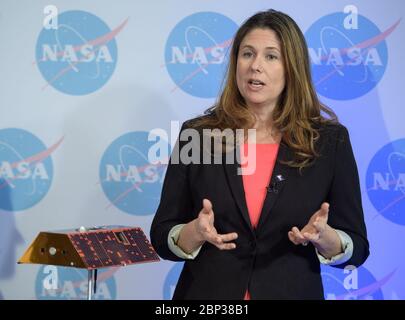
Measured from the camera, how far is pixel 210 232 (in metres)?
2.01

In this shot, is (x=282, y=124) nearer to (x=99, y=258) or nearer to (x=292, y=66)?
(x=292, y=66)

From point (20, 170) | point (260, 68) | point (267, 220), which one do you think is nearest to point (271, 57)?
point (260, 68)

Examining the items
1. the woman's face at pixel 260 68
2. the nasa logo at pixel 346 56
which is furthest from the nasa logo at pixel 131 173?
the woman's face at pixel 260 68

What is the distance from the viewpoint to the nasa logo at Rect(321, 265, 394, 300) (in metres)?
3.53

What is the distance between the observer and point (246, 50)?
2.42m

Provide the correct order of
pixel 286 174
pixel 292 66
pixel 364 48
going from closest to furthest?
pixel 286 174 → pixel 292 66 → pixel 364 48

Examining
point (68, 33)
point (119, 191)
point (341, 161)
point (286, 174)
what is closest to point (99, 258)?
point (286, 174)

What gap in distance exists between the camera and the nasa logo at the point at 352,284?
139 inches

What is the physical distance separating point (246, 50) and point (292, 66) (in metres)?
0.18

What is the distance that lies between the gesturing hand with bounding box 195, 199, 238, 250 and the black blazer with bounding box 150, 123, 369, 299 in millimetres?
141

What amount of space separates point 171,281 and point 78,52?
136 centimetres

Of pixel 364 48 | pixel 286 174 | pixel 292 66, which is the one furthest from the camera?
pixel 364 48

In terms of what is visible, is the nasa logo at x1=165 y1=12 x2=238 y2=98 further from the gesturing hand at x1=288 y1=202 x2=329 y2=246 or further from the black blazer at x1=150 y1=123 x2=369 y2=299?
the gesturing hand at x1=288 y1=202 x2=329 y2=246

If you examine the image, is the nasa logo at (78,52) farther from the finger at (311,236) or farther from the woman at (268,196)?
the finger at (311,236)
